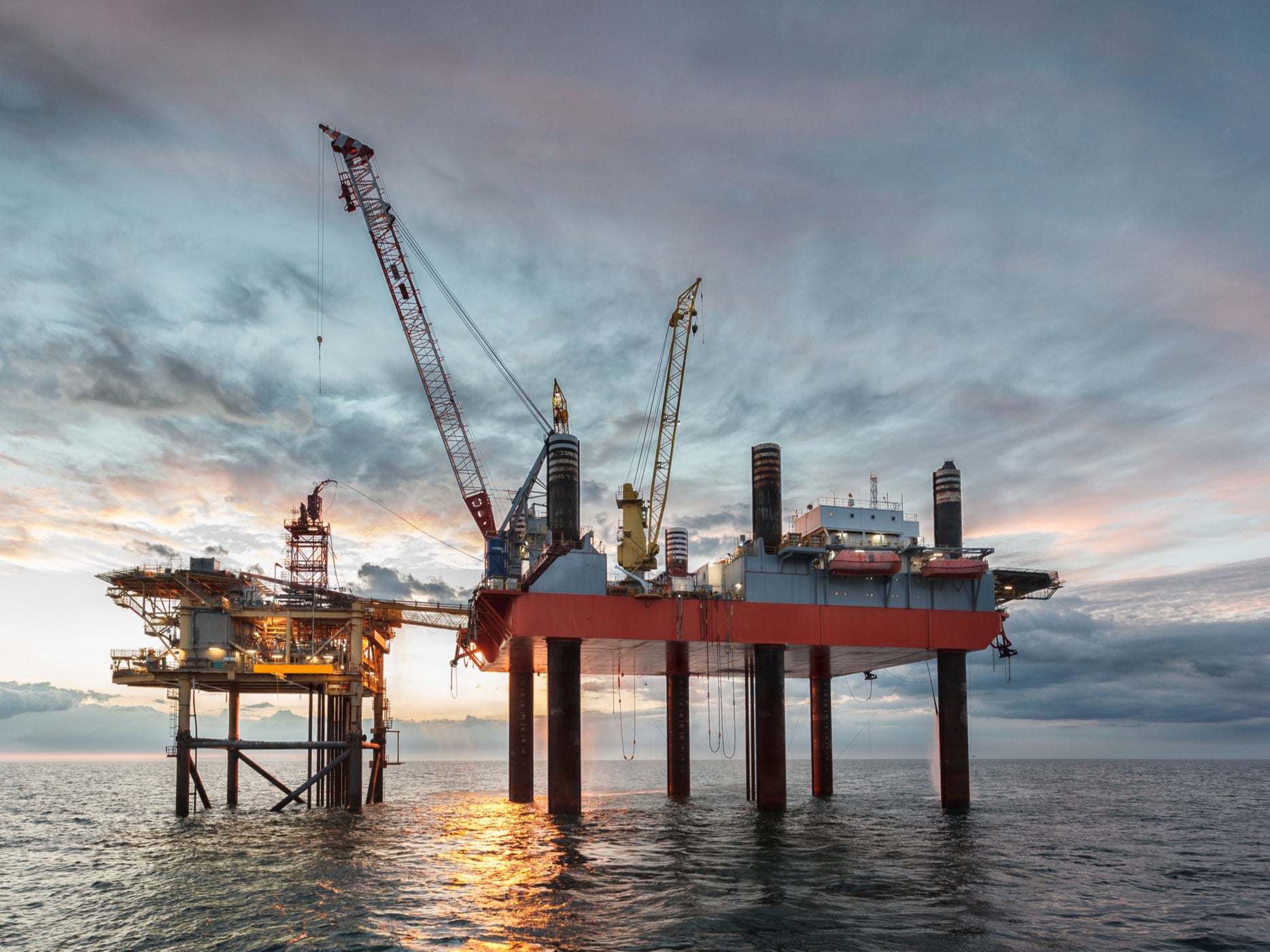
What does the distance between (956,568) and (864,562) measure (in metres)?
4.75

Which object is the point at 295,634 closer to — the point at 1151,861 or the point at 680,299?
the point at 680,299

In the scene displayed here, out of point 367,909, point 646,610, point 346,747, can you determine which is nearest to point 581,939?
point 367,909

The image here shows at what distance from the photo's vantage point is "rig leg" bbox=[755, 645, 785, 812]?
42.4m

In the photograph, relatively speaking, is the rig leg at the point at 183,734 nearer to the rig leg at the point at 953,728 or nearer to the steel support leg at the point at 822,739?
the steel support leg at the point at 822,739

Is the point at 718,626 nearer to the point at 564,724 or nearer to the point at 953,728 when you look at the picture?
the point at 564,724

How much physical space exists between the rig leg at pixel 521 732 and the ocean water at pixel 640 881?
1809 millimetres

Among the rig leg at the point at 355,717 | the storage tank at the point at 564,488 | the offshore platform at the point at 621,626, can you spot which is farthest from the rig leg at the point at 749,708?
the rig leg at the point at 355,717

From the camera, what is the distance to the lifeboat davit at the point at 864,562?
4350cm

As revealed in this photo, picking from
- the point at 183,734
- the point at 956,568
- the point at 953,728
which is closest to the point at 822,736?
the point at 953,728

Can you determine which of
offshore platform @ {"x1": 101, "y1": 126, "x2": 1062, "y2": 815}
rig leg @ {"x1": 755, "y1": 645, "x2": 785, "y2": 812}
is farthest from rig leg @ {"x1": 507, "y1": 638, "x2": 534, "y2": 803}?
rig leg @ {"x1": 755, "y1": 645, "x2": 785, "y2": 812}

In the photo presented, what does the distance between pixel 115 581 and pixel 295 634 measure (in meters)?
10.5

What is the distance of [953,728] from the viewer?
4462 cm

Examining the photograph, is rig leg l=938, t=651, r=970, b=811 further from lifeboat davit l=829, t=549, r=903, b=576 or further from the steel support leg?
the steel support leg

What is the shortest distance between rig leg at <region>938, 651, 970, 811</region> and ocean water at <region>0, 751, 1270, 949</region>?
5.14 feet
